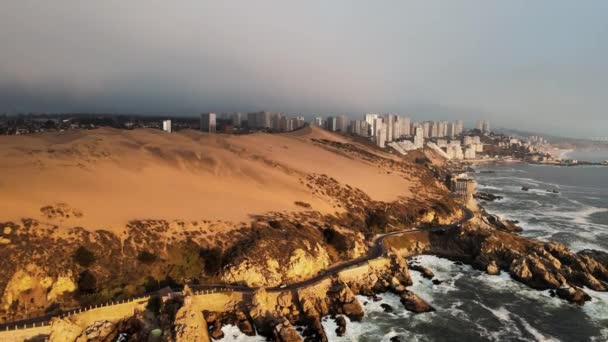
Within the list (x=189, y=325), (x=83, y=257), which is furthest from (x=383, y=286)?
(x=83, y=257)

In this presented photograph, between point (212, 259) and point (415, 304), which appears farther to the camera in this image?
point (212, 259)

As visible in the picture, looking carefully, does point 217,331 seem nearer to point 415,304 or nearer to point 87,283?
point 87,283

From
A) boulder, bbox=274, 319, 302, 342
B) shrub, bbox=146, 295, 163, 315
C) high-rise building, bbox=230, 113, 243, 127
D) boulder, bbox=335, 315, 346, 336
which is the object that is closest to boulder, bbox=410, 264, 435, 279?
boulder, bbox=335, 315, 346, 336

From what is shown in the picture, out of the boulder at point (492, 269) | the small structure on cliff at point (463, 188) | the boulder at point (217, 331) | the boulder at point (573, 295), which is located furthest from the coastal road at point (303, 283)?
the small structure on cliff at point (463, 188)

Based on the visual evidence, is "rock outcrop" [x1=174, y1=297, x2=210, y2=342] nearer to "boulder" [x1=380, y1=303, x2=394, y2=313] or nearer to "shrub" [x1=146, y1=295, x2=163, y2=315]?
"shrub" [x1=146, y1=295, x2=163, y2=315]

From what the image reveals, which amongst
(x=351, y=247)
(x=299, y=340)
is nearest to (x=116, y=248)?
(x=299, y=340)

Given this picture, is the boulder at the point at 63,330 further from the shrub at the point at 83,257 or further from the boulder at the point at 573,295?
the boulder at the point at 573,295
